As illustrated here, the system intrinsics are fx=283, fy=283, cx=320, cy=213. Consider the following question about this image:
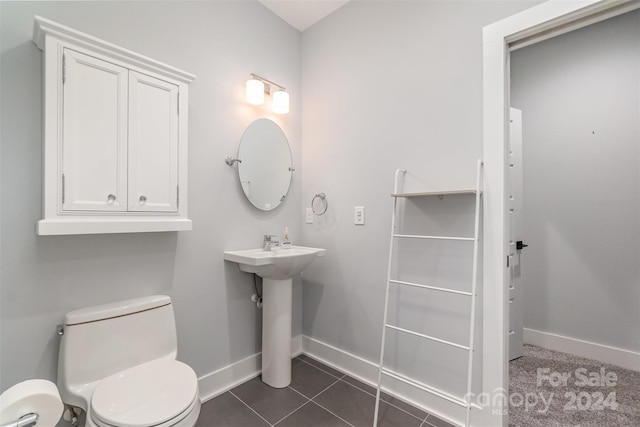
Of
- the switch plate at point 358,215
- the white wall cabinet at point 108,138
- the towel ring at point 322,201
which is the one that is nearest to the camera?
the white wall cabinet at point 108,138

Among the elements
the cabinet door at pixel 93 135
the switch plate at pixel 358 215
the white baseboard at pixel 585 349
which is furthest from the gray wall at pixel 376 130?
the white baseboard at pixel 585 349

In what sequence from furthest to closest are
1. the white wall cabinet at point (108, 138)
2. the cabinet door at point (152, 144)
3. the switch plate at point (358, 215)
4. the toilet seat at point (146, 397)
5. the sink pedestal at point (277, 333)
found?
the switch plate at point (358, 215)
the sink pedestal at point (277, 333)
the cabinet door at point (152, 144)
the white wall cabinet at point (108, 138)
the toilet seat at point (146, 397)

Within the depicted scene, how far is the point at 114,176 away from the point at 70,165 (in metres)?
0.17

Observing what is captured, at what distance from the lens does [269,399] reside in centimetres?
185

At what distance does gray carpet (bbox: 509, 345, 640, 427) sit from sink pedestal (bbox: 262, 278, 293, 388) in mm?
1417

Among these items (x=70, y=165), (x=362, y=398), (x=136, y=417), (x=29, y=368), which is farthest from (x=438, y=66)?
(x=29, y=368)

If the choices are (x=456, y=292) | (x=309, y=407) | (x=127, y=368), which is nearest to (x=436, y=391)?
(x=456, y=292)

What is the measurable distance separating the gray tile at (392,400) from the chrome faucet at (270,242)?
111 cm

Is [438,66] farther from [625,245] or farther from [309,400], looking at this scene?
[309,400]

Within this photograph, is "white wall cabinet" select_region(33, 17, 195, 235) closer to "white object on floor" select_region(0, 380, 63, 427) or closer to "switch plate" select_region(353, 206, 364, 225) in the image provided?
"white object on floor" select_region(0, 380, 63, 427)

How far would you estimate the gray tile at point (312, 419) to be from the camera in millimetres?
1622

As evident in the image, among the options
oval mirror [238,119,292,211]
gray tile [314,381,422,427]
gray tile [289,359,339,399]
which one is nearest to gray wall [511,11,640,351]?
gray tile [314,381,422,427]

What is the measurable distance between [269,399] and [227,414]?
267 mm

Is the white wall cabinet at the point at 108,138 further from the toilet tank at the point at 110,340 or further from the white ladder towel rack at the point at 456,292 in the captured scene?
the white ladder towel rack at the point at 456,292
